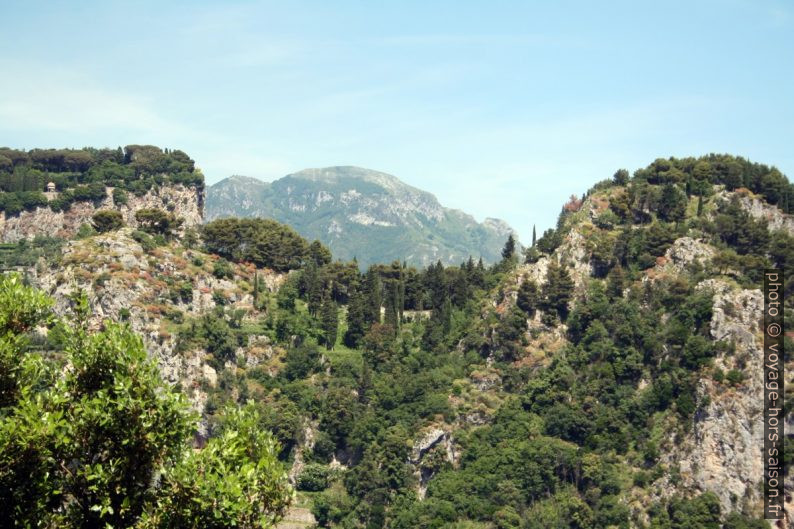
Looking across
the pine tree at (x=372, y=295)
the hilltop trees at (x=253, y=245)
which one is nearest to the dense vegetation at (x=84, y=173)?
the hilltop trees at (x=253, y=245)

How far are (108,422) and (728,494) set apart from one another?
244ft

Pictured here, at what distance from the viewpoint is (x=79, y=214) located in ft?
438

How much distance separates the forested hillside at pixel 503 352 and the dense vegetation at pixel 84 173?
20.0 metres

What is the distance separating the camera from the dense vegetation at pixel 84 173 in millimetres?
133125

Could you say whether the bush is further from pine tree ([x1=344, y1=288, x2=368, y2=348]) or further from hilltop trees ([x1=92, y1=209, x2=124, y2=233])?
hilltop trees ([x1=92, y1=209, x2=124, y2=233])

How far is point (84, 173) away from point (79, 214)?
39.2 ft

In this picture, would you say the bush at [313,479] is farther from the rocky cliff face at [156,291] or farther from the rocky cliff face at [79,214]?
the rocky cliff face at [79,214]

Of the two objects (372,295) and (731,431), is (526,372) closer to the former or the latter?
(372,295)

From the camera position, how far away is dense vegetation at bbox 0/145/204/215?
133 metres

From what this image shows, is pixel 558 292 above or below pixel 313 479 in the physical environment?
above

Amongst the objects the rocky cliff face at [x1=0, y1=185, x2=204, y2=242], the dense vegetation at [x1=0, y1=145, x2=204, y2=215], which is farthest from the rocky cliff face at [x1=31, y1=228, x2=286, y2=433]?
the dense vegetation at [x1=0, y1=145, x2=204, y2=215]

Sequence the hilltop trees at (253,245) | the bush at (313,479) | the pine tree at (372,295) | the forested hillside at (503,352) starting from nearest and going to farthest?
the forested hillside at (503,352), the bush at (313,479), the pine tree at (372,295), the hilltop trees at (253,245)

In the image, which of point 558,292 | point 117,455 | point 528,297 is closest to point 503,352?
point 528,297

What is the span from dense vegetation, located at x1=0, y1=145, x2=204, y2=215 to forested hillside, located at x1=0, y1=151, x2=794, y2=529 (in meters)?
20.0
